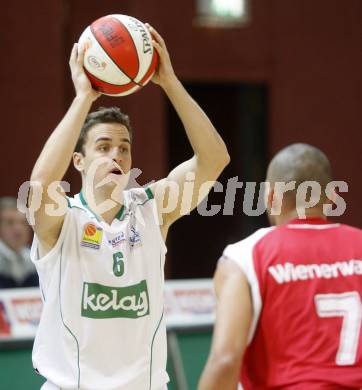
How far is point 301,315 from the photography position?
320 centimetres

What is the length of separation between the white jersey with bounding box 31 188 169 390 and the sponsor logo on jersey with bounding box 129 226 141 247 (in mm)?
34

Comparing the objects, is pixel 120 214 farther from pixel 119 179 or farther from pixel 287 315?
pixel 287 315

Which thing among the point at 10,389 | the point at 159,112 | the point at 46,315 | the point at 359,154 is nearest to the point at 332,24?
the point at 359,154

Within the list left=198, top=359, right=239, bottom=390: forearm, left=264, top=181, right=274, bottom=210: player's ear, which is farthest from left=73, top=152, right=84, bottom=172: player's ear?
left=198, top=359, right=239, bottom=390: forearm

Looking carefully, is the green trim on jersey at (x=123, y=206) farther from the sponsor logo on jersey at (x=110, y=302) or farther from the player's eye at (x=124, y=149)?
the sponsor logo on jersey at (x=110, y=302)

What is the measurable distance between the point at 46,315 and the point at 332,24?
8712 mm

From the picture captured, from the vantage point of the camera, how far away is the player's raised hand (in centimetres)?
425

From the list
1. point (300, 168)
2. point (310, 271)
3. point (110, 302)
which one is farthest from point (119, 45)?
point (310, 271)

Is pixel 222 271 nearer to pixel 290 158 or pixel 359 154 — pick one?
pixel 290 158

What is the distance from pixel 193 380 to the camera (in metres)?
6.49

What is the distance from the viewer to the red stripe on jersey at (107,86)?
4.34 meters

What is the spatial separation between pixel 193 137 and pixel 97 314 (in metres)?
1.02

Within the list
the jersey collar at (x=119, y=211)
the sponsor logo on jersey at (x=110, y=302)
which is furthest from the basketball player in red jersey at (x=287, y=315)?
the jersey collar at (x=119, y=211)

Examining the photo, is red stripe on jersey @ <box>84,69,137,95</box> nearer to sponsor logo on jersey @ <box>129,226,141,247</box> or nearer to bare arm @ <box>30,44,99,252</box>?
bare arm @ <box>30,44,99,252</box>
